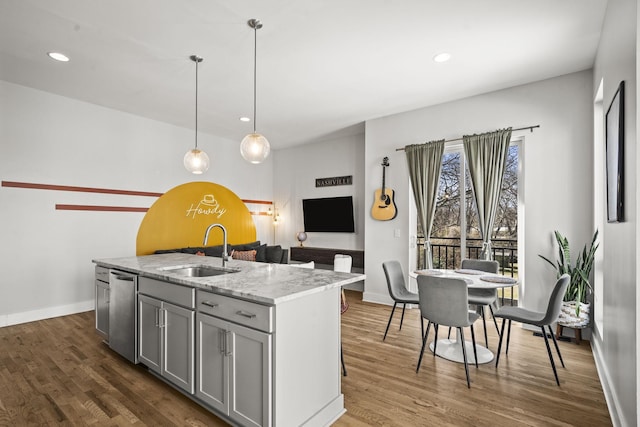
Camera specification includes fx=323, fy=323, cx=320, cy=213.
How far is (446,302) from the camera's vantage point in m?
2.65

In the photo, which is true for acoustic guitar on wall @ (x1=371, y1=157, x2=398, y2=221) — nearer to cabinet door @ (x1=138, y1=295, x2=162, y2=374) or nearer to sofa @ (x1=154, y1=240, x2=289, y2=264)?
sofa @ (x1=154, y1=240, x2=289, y2=264)

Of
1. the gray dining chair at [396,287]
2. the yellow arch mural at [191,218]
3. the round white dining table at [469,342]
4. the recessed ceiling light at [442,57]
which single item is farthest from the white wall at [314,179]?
the recessed ceiling light at [442,57]

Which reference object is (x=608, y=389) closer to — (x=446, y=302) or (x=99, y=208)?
(x=446, y=302)

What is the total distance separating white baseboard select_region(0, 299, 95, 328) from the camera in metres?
3.94

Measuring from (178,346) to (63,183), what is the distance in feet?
11.5

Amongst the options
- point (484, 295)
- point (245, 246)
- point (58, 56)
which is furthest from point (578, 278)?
point (58, 56)

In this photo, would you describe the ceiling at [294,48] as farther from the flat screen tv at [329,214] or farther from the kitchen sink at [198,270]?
the flat screen tv at [329,214]

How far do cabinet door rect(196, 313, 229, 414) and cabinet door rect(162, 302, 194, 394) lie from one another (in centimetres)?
9

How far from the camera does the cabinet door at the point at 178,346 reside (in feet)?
7.19

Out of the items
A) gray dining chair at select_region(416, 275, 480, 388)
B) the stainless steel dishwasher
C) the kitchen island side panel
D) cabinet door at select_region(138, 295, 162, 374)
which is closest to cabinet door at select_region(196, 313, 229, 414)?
the kitchen island side panel

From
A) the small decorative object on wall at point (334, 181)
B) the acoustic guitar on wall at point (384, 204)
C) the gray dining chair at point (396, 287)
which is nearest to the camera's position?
the gray dining chair at point (396, 287)

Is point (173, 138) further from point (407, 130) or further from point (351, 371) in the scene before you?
point (351, 371)

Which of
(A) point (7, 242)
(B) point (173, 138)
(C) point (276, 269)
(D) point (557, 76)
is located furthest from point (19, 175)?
(D) point (557, 76)

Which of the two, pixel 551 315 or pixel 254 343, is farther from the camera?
pixel 551 315
